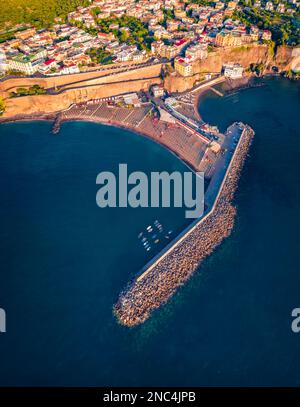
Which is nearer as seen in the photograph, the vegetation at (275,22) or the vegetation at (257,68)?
the vegetation at (257,68)

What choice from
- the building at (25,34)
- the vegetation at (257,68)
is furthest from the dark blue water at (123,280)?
the building at (25,34)

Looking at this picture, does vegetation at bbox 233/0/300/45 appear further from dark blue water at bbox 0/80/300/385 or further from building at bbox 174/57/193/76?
dark blue water at bbox 0/80/300/385

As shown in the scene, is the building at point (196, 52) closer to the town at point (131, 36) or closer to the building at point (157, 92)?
the town at point (131, 36)

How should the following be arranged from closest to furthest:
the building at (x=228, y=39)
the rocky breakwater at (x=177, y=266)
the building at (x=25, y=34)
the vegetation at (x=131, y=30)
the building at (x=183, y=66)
Result: the rocky breakwater at (x=177, y=266) → the building at (x=183, y=66) → the building at (x=228, y=39) → the building at (x=25, y=34) → the vegetation at (x=131, y=30)

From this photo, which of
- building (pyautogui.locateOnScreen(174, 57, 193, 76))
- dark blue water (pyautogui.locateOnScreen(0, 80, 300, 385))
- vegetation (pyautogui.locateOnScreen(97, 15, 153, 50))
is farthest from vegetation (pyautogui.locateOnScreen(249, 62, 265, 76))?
dark blue water (pyautogui.locateOnScreen(0, 80, 300, 385))

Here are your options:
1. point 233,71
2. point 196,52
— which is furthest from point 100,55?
point 233,71

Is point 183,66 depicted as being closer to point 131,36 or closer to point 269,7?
point 131,36
